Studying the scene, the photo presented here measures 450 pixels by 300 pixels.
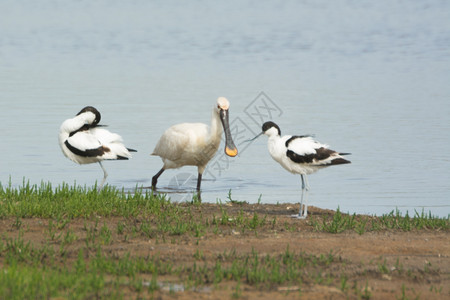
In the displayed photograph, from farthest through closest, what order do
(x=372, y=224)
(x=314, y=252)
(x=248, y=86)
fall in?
1. (x=248, y=86)
2. (x=372, y=224)
3. (x=314, y=252)

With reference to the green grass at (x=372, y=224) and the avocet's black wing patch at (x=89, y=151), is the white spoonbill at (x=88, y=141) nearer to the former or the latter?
the avocet's black wing patch at (x=89, y=151)

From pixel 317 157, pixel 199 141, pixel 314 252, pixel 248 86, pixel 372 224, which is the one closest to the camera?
pixel 314 252

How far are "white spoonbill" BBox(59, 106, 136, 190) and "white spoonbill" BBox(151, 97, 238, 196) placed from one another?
1140mm

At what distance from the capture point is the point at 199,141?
12.8 meters

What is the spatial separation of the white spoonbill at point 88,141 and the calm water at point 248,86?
1737 millimetres

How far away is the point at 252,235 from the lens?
8.65 metres

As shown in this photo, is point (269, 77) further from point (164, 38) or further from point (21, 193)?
point (21, 193)

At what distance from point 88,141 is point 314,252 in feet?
16.1

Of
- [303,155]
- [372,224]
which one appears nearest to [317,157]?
[303,155]

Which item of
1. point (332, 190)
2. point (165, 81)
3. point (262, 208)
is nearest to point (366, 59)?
point (165, 81)

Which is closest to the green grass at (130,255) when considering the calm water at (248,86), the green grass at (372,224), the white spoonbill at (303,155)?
the green grass at (372,224)

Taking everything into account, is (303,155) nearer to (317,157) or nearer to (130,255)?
(317,157)

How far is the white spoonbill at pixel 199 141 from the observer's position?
40.9 feet

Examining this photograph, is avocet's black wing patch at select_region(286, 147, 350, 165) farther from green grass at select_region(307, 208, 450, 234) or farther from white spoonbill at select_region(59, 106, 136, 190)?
white spoonbill at select_region(59, 106, 136, 190)
